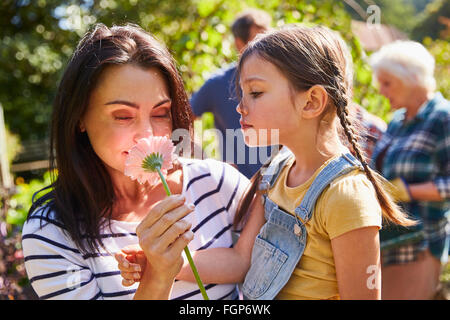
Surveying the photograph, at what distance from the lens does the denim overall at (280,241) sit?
1.22 meters

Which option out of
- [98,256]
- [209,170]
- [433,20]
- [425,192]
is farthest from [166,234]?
[433,20]

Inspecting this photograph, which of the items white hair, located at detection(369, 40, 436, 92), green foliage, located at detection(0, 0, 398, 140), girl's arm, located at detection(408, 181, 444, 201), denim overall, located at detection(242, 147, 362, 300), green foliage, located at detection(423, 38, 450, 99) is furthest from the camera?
green foliage, located at detection(0, 0, 398, 140)

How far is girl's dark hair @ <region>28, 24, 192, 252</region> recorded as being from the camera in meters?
1.29

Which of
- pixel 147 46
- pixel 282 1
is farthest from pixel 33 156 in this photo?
A: pixel 147 46

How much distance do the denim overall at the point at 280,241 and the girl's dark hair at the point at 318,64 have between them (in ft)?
0.38

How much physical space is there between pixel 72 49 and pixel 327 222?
301 inches

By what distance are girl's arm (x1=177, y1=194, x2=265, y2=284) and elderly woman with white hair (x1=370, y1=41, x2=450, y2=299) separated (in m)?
1.53

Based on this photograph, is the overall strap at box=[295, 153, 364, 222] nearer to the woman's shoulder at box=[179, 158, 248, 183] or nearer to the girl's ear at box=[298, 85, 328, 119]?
the girl's ear at box=[298, 85, 328, 119]

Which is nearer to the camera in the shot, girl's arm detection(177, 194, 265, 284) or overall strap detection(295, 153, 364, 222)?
overall strap detection(295, 153, 364, 222)

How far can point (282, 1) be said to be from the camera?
4359mm

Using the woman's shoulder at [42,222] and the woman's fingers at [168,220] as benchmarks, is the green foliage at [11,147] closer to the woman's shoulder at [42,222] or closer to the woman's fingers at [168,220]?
the woman's shoulder at [42,222]

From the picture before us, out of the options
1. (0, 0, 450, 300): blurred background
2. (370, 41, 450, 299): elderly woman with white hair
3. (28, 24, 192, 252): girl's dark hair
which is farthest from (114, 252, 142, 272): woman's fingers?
(370, 41, 450, 299): elderly woman with white hair

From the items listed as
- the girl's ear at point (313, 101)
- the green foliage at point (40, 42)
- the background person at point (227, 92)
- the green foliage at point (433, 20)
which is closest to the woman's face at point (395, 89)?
the background person at point (227, 92)
